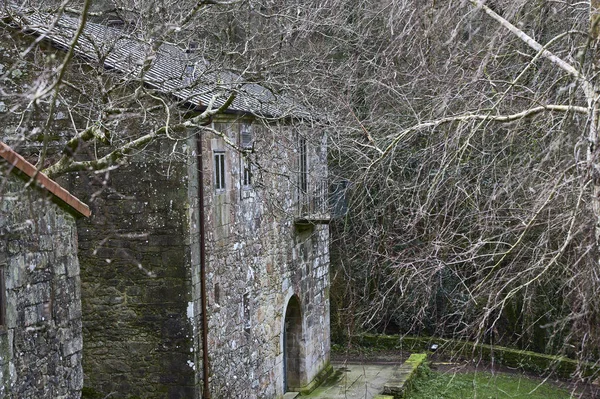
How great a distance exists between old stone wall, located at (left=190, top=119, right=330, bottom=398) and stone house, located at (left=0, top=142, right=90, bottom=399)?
3.34 metres

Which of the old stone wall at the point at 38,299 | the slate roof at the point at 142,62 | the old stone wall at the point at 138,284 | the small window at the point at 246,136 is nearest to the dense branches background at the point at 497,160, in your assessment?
the slate roof at the point at 142,62

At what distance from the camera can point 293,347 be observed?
16.7m

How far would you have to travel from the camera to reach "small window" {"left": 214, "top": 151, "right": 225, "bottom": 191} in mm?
12125

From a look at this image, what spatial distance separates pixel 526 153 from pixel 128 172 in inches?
218

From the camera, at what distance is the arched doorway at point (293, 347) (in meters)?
16.5

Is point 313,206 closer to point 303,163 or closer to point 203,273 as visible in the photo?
point 303,163

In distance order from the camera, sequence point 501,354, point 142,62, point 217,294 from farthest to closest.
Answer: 1. point 501,354
2. point 217,294
3. point 142,62

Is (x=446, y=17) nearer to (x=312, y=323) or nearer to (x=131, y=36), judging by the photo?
(x=131, y=36)

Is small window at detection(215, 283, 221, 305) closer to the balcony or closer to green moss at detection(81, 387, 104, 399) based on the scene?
green moss at detection(81, 387, 104, 399)

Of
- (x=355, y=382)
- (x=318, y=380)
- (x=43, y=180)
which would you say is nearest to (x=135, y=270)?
(x=43, y=180)

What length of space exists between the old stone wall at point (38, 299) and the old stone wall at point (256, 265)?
11.1ft

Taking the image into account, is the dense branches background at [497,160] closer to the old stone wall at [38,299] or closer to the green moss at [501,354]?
the old stone wall at [38,299]

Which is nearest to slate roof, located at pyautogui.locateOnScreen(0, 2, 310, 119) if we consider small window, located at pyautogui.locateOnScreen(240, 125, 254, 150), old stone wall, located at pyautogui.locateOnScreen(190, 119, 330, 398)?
small window, located at pyautogui.locateOnScreen(240, 125, 254, 150)

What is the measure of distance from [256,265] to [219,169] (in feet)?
7.31
